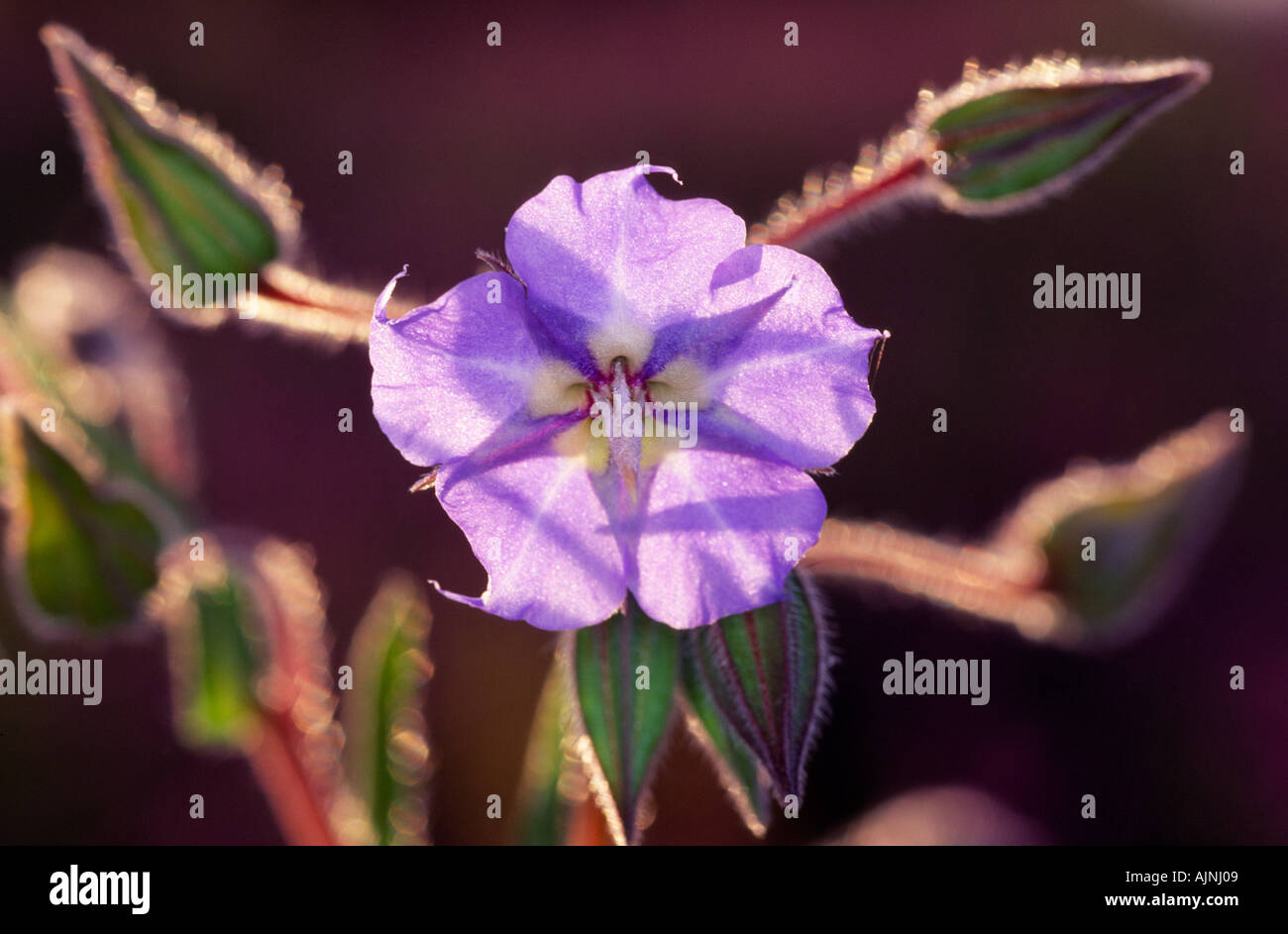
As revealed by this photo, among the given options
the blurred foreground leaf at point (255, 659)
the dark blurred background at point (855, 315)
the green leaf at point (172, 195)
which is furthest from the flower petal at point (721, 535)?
the dark blurred background at point (855, 315)

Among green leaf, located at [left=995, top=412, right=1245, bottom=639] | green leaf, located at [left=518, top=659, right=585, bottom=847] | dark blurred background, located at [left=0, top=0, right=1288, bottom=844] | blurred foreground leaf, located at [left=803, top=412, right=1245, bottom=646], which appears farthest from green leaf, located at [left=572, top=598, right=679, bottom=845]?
dark blurred background, located at [left=0, top=0, right=1288, bottom=844]

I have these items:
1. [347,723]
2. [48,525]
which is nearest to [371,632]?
[347,723]

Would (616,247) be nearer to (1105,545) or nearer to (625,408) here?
(625,408)

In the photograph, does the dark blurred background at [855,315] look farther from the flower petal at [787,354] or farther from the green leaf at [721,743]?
the flower petal at [787,354]

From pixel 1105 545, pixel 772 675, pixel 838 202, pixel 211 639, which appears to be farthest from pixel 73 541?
pixel 1105 545

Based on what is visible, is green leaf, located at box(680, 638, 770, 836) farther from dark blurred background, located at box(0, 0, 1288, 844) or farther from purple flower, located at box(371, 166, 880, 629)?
dark blurred background, located at box(0, 0, 1288, 844)
